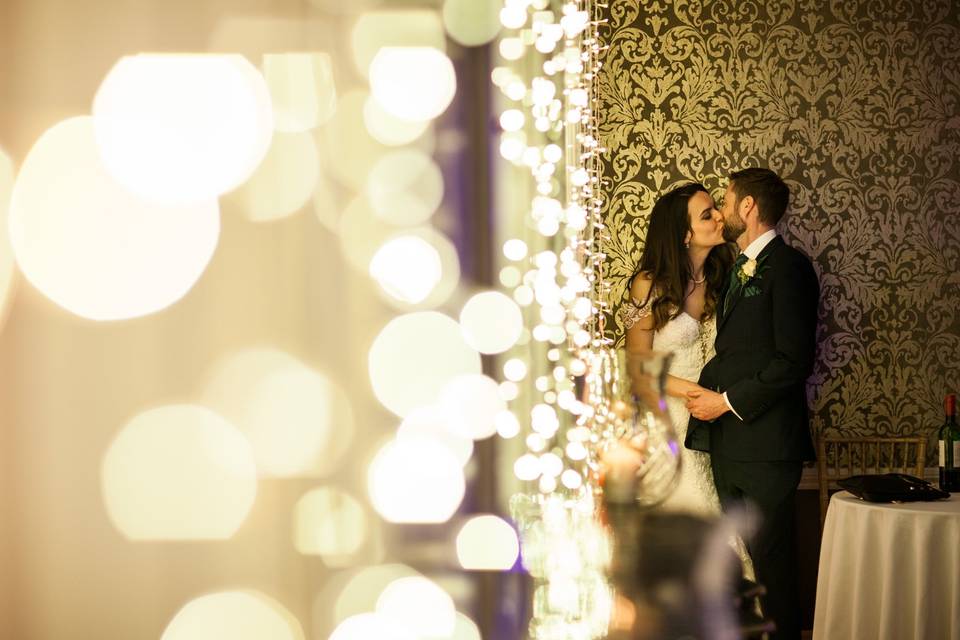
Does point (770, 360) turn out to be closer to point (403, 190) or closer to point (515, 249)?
point (515, 249)

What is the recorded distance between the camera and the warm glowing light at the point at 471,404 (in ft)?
4.77

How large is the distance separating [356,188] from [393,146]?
0.10m

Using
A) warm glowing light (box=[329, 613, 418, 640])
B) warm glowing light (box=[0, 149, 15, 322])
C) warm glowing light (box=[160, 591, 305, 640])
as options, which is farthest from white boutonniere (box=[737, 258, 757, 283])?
warm glowing light (box=[0, 149, 15, 322])

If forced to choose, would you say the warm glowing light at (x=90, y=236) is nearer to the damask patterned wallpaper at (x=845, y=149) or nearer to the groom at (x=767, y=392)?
the groom at (x=767, y=392)

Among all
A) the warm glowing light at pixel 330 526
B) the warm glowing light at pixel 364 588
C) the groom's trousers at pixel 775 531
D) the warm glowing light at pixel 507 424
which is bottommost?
the groom's trousers at pixel 775 531

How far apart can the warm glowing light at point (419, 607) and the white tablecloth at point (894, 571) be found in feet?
4.56

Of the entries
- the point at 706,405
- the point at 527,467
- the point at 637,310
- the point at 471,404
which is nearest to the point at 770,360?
the point at 706,405

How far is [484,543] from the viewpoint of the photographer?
1.46 m

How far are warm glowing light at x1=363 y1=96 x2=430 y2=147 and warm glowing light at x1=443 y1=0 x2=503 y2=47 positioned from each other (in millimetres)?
178

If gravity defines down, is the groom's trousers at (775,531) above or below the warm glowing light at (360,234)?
below

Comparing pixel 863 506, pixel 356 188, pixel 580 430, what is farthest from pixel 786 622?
pixel 356 188

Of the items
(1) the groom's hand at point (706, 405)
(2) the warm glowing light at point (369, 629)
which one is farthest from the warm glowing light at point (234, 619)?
(1) the groom's hand at point (706, 405)

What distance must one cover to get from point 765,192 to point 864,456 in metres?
1.24

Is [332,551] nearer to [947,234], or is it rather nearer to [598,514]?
[598,514]
